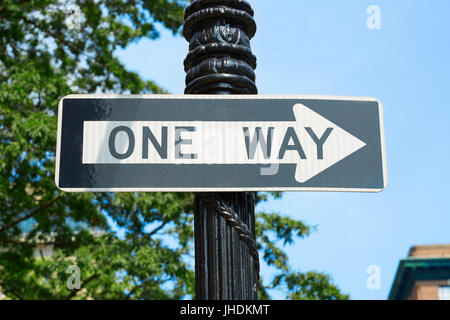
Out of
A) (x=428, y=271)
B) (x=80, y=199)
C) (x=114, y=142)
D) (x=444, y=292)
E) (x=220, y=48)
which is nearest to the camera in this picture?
(x=114, y=142)

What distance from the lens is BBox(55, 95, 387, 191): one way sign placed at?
2.01 meters

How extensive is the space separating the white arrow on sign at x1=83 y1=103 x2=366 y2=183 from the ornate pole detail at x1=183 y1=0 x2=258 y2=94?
0.22 metres

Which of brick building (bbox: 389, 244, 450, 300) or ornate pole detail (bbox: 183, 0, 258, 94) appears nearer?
ornate pole detail (bbox: 183, 0, 258, 94)

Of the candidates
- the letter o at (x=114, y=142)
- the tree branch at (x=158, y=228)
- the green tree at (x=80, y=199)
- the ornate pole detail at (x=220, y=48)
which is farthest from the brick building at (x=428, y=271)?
the letter o at (x=114, y=142)

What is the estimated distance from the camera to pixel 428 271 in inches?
1297

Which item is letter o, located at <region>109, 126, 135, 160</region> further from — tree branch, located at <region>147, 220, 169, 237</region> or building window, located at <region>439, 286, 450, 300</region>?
building window, located at <region>439, 286, 450, 300</region>

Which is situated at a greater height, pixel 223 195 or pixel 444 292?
pixel 223 195

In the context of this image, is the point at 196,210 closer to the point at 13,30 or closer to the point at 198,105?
the point at 198,105

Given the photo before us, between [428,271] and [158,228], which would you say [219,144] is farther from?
[428,271]

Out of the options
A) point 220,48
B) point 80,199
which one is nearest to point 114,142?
point 220,48

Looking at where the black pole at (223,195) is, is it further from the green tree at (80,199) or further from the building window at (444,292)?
the building window at (444,292)

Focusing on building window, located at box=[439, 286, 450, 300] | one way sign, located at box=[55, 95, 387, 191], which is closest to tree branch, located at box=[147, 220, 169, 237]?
one way sign, located at box=[55, 95, 387, 191]

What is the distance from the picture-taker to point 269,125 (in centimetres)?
208
